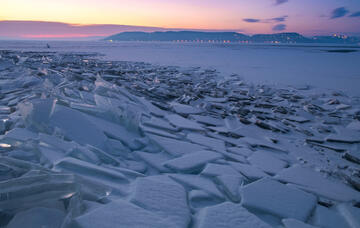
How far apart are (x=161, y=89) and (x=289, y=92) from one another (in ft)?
9.75

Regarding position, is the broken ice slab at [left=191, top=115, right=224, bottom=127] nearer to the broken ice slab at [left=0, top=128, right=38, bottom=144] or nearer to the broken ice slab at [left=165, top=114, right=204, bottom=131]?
the broken ice slab at [left=165, top=114, right=204, bottom=131]

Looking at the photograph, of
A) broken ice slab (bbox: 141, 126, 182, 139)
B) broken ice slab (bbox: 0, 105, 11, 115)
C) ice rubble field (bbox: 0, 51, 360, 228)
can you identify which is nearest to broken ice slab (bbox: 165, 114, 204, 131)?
ice rubble field (bbox: 0, 51, 360, 228)

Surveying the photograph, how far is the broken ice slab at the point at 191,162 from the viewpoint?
5.78 feet

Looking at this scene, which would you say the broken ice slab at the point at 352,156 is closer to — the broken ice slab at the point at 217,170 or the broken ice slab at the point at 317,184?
the broken ice slab at the point at 317,184

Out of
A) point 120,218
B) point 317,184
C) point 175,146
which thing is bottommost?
point 317,184

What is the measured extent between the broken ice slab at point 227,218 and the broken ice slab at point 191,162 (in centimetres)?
50

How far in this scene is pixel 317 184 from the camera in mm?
1783

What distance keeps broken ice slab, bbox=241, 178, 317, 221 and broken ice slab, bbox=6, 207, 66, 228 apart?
39.8 inches

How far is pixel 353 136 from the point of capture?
9.25ft

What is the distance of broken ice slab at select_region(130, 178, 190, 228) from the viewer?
45.8 inches

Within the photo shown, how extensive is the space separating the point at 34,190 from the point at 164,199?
64cm

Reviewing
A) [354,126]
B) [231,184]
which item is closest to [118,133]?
[231,184]

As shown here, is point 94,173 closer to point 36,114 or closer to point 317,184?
point 36,114

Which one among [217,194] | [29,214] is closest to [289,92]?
[217,194]
